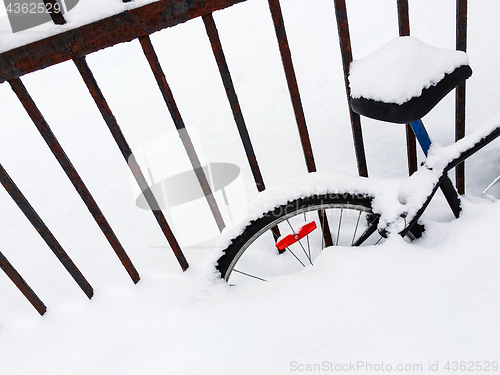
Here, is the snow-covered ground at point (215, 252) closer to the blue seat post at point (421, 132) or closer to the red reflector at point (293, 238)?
the red reflector at point (293, 238)

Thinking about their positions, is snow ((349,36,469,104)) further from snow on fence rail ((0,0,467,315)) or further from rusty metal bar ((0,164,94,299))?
rusty metal bar ((0,164,94,299))

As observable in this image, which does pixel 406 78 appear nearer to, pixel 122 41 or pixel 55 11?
pixel 122 41

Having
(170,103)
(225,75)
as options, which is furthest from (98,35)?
(225,75)

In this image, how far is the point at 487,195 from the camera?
183 cm

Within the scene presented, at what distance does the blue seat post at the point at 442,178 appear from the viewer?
1.24 m

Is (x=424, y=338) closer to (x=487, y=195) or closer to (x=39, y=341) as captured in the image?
(x=487, y=195)

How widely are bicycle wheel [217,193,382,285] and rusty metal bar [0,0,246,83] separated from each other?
2.50 ft

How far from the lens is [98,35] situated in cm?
101

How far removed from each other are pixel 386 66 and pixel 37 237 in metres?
2.62

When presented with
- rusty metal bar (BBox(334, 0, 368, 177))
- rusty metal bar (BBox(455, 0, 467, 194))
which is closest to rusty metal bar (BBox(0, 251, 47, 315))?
rusty metal bar (BBox(334, 0, 368, 177))

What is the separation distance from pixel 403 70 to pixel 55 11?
43.1 inches

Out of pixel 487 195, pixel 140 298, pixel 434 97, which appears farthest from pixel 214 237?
pixel 487 195

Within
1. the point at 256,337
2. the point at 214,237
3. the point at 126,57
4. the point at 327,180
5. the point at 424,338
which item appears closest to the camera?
the point at 424,338

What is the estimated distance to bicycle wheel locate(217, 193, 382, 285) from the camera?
1.27 m
